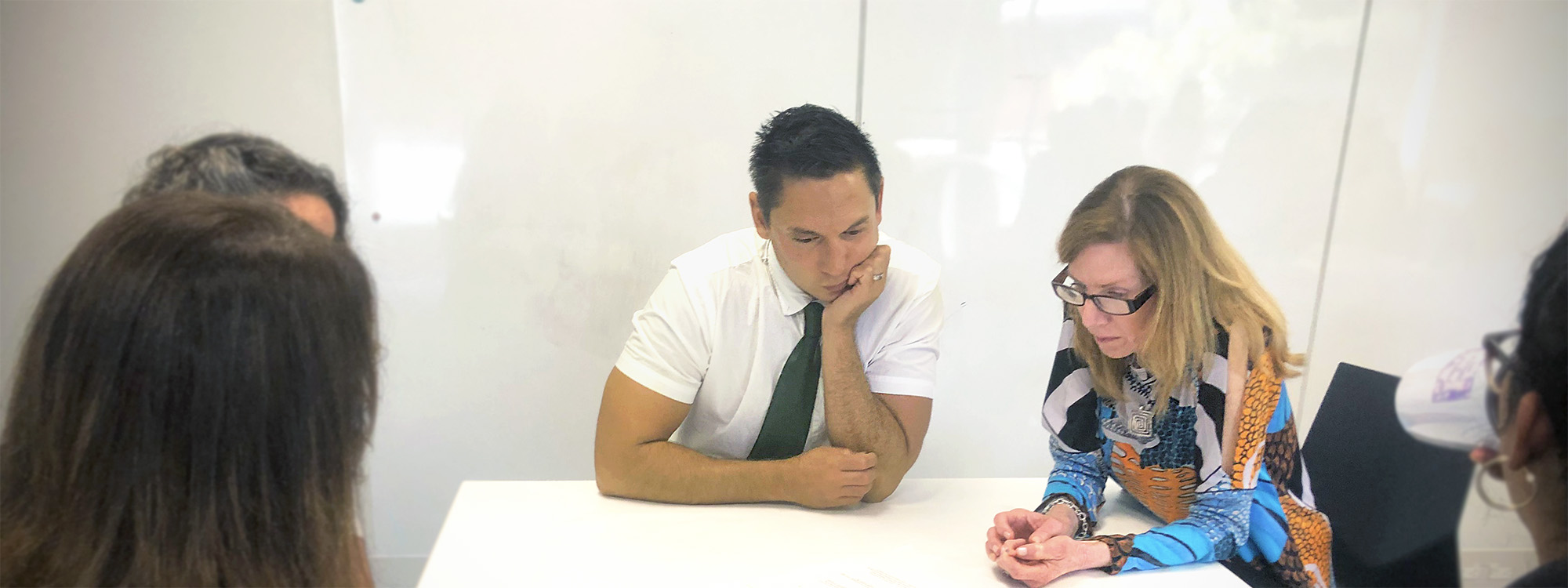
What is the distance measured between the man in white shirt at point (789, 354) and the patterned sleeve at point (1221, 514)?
0.48 m

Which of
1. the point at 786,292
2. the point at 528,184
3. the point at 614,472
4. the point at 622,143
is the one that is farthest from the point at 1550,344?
the point at 528,184

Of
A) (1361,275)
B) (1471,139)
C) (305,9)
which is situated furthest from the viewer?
(305,9)

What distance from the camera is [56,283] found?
81 centimetres

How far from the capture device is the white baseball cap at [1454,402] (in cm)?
76

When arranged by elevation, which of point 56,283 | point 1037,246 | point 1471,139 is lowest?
point 1037,246

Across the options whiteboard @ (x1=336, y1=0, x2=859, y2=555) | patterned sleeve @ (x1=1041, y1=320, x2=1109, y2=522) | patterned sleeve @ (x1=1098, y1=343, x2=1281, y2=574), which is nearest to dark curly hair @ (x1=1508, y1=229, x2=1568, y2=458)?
patterned sleeve @ (x1=1098, y1=343, x2=1281, y2=574)

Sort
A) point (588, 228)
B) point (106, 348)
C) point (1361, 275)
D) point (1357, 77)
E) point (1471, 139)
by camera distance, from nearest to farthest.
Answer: point (106, 348)
point (1471, 139)
point (1361, 275)
point (1357, 77)
point (588, 228)

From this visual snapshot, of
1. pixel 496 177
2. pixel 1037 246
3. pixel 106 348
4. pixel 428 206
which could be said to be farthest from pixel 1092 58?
pixel 106 348

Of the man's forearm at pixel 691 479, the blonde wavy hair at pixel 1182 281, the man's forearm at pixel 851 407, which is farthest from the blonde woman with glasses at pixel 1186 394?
the man's forearm at pixel 691 479

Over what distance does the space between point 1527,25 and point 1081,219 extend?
73 centimetres

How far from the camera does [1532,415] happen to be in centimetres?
73

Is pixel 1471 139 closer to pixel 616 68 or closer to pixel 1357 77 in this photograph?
pixel 1357 77

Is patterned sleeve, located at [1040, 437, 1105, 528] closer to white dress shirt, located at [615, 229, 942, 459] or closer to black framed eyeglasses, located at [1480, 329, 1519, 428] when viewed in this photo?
white dress shirt, located at [615, 229, 942, 459]

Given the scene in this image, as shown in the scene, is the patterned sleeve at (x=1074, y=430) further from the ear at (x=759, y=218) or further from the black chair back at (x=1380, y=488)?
the ear at (x=759, y=218)
